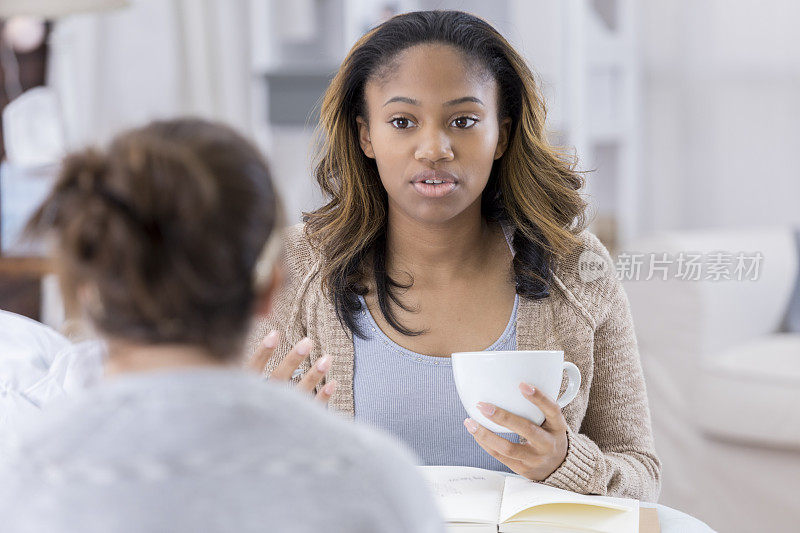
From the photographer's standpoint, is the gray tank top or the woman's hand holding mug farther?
the gray tank top

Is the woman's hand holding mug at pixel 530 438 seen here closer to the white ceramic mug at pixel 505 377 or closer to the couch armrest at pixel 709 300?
the white ceramic mug at pixel 505 377

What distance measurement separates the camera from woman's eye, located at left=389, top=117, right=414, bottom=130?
1.01 m

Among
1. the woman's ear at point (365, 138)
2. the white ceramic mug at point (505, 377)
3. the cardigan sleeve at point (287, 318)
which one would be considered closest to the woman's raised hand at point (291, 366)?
the white ceramic mug at point (505, 377)

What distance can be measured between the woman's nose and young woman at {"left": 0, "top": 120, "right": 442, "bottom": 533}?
453 mm

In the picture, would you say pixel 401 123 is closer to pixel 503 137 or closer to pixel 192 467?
pixel 503 137

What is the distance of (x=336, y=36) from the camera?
3232 millimetres

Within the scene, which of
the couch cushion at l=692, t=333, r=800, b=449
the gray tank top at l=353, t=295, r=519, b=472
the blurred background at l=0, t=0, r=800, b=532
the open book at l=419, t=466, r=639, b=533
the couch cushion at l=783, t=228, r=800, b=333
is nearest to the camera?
the open book at l=419, t=466, r=639, b=533

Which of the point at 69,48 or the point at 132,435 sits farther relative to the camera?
the point at 69,48

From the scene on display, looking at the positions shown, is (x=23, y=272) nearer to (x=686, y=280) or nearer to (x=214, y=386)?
(x=686, y=280)

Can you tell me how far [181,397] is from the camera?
0.47 meters

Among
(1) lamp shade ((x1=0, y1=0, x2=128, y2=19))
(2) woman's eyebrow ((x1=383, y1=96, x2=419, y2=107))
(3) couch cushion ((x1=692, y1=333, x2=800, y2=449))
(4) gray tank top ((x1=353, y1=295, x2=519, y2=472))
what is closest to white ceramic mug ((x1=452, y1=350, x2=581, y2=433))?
(4) gray tank top ((x1=353, y1=295, x2=519, y2=472))

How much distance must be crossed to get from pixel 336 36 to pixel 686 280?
1.71 metres

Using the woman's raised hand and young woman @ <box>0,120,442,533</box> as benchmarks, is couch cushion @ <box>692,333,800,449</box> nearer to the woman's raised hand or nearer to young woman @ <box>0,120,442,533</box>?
the woman's raised hand

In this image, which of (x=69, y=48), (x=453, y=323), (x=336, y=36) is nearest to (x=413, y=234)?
(x=453, y=323)
